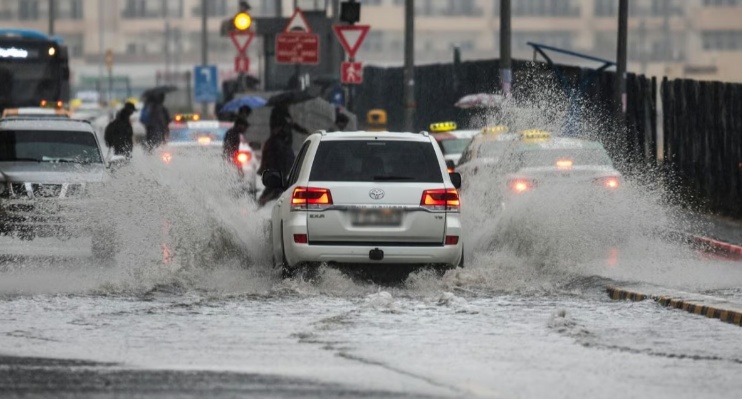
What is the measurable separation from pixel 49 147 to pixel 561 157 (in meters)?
5.91

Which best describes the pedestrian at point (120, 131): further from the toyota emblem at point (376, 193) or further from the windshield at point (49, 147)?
the toyota emblem at point (376, 193)

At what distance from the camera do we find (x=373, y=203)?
14273 mm

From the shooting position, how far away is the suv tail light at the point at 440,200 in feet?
47.2

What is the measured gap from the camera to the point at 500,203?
19016 millimetres

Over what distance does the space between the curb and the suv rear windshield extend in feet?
6.05

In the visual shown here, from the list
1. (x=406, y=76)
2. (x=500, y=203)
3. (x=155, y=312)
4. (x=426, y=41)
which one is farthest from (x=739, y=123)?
(x=426, y=41)

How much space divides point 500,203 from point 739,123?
6949 millimetres

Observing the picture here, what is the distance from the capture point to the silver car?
17.0 m

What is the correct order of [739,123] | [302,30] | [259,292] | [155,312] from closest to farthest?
[155,312] < [259,292] < [739,123] < [302,30]

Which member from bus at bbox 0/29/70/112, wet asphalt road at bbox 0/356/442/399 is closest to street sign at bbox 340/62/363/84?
bus at bbox 0/29/70/112

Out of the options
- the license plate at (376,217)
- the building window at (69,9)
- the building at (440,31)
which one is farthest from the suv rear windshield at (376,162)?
the building window at (69,9)

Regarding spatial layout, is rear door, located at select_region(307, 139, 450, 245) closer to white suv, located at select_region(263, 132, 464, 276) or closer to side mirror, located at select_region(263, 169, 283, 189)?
white suv, located at select_region(263, 132, 464, 276)

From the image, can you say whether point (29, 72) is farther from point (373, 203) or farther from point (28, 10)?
point (28, 10)

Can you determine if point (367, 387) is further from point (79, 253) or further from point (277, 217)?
point (79, 253)
